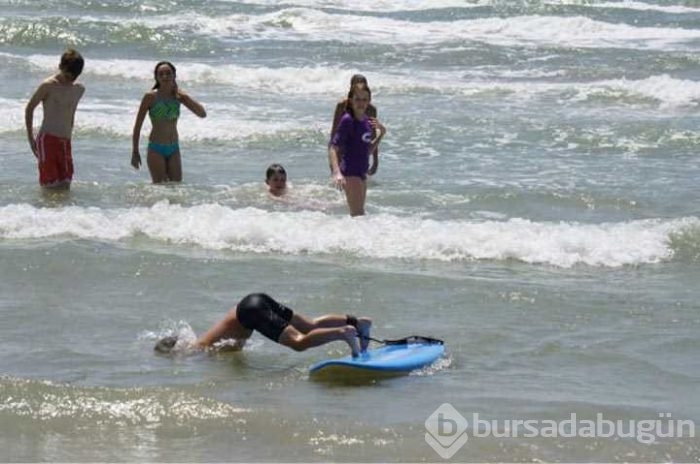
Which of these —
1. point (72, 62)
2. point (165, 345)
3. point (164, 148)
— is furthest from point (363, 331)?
point (164, 148)

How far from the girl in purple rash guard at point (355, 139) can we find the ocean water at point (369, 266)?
1.82 ft

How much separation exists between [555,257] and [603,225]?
1203mm

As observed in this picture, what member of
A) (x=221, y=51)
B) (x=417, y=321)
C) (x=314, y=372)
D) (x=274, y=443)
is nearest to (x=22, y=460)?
(x=274, y=443)

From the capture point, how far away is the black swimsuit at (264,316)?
812 cm

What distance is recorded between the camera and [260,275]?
10297 mm

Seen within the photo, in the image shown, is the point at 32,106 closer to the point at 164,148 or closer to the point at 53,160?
the point at 53,160

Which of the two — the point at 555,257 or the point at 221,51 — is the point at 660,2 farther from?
the point at 555,257

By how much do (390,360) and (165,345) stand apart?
1299 mm

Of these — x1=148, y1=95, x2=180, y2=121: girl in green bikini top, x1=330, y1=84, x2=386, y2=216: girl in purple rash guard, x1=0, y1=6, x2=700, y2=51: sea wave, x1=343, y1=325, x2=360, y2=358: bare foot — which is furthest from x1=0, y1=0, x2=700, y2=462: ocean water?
x1=0, y1=6, x2=700, y2=51: sea wave

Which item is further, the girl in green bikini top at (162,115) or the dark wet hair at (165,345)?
the girl in green bikini top at (162,115)

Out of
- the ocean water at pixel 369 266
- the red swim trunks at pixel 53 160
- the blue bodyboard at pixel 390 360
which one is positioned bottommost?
the ocean water at pixel 369 266
